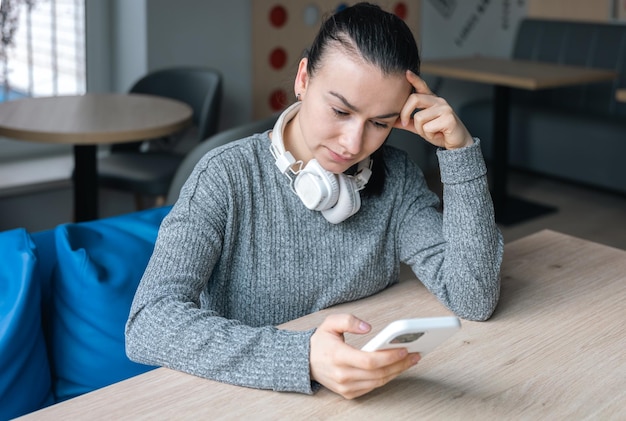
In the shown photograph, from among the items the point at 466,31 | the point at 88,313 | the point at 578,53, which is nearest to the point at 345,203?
the point at 88,313

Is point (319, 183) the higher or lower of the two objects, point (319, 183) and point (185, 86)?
the higher

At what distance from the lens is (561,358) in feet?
3.98

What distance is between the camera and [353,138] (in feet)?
4.21

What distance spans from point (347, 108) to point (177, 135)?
290cm

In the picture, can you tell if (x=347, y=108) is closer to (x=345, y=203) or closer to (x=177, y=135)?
(x=345, y=203)

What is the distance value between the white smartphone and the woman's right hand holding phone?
2 centimetres

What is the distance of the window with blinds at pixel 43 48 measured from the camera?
3.84m

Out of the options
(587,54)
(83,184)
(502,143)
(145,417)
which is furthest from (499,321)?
(587,54)

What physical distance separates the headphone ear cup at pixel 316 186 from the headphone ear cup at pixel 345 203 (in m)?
0.01

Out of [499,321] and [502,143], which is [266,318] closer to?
[499,321]

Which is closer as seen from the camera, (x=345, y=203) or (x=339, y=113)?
(x=339, y=113)

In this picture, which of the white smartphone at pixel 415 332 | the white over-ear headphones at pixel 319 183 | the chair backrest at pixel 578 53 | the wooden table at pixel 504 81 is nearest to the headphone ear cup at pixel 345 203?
the white over-ear headphones at pixel 319 183

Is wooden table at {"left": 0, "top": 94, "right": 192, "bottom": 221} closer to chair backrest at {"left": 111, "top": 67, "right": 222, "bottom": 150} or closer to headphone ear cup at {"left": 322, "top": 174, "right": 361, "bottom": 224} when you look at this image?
chair backrest at {"left": 111, "top": 67, "right": 222, "bottom": 150}

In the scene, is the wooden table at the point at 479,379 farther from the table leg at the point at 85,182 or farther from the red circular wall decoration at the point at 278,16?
the red circular wall decoration at the point at 278,16
